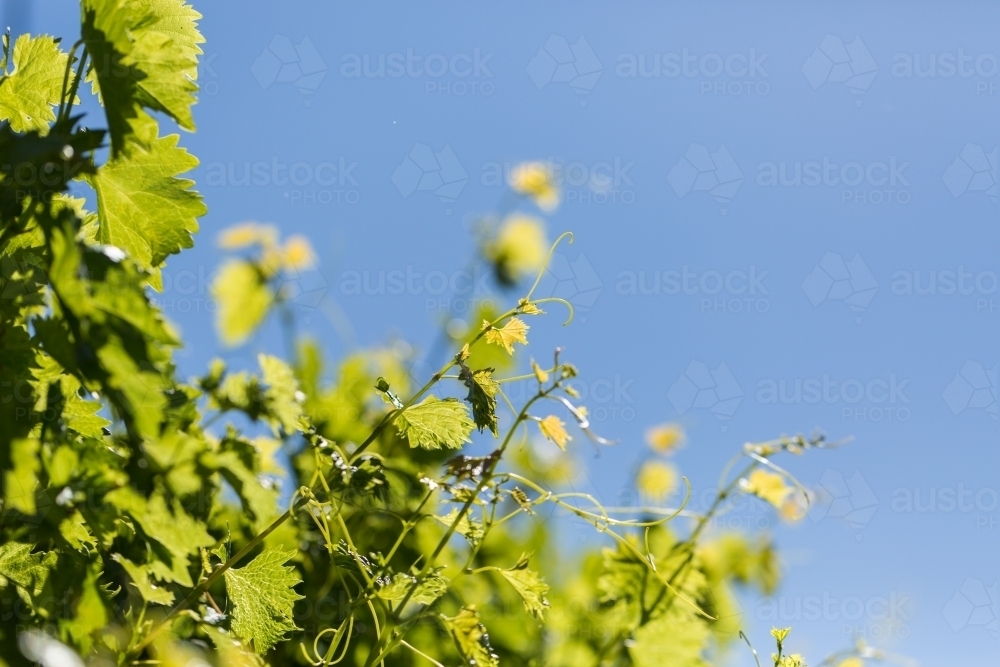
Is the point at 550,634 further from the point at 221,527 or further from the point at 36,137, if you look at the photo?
the point at 36,137

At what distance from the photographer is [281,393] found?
159cm

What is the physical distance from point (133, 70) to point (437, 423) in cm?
55

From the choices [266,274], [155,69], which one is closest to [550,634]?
[266,274]

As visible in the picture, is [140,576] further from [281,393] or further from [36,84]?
[281,393]

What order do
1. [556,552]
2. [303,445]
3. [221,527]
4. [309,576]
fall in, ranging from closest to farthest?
[221,527] < [309,576] < [303,445] < [556,552]

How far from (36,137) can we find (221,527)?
772mm

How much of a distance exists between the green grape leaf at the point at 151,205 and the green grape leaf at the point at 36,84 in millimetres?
144

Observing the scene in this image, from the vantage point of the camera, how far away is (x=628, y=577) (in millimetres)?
1628

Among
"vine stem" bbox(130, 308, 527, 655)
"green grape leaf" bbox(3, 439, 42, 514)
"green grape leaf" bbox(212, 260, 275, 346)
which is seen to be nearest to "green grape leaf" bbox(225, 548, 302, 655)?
"vine stem" bbox(130, 308, 527, 655)

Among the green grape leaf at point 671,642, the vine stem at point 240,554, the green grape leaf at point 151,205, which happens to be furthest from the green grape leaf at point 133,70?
the green grape leaf at point 671,642

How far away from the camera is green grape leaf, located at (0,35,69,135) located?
100 centimetres

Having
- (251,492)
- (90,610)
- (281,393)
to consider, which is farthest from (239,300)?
(90,610)

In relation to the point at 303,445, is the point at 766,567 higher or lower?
higher

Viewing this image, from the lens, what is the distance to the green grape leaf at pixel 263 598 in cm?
100
